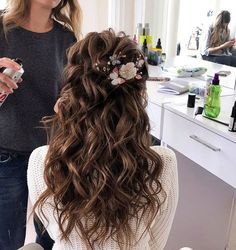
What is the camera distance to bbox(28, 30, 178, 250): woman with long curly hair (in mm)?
746

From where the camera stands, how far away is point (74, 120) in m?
0.76

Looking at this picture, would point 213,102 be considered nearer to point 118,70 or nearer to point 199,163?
point 199,163

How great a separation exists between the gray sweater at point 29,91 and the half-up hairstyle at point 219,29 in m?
0.91

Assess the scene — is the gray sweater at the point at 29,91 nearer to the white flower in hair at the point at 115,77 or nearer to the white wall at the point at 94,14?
the white flower in hair at the point at 115,77

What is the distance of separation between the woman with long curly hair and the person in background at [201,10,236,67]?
1.06 meters

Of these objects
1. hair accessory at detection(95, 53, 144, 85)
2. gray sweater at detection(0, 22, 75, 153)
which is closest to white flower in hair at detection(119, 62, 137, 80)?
hair accessory at detection(95, 53, 144, 85)

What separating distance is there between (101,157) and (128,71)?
0.20m

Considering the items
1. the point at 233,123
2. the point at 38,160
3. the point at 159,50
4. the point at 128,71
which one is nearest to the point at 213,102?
the point at 233,123

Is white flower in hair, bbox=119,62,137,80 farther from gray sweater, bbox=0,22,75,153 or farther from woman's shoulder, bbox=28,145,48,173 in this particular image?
gray sweater, bbox=0,22,75,153

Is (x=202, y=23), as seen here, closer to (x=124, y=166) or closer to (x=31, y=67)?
(x=31, y=67)

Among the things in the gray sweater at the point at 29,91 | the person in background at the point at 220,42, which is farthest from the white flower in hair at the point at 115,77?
the person in background at the point at 220,42

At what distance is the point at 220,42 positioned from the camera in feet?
5.67

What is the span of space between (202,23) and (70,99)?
1.30m

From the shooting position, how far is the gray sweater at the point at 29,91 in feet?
3.86
